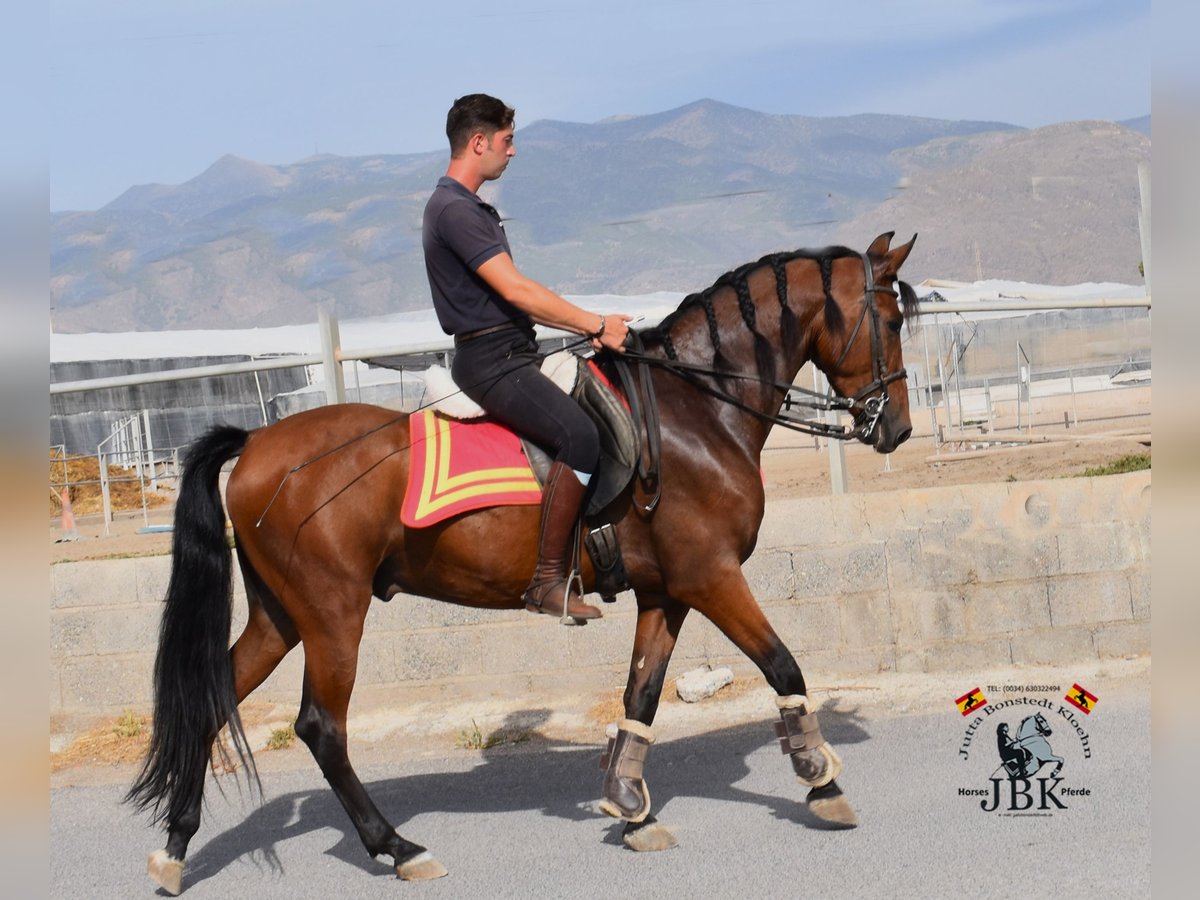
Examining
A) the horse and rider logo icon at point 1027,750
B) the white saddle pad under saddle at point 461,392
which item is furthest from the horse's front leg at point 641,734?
the horse and rider logo icon at point 1027,750

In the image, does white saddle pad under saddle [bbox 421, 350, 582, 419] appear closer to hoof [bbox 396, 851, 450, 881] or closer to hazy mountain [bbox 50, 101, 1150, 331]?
hazy mountain [bbox 50, 101, 1150, 331]

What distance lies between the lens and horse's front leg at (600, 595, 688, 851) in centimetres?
514

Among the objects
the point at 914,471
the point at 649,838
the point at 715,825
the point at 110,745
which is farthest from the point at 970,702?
the point at 914,471

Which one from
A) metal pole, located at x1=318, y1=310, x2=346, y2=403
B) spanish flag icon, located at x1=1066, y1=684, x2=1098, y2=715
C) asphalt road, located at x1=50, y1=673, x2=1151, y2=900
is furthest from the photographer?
metal pole, located at x1=318, y1=310, x2=346, y2=403

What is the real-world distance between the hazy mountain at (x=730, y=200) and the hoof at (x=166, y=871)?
2.37 metres

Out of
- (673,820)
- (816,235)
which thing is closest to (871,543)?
(816,235)

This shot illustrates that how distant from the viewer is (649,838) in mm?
5125

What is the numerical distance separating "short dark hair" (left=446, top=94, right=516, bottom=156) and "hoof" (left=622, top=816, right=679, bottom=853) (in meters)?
3.05

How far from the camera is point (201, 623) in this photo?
535cm

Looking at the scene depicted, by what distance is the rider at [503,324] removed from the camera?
5043mm

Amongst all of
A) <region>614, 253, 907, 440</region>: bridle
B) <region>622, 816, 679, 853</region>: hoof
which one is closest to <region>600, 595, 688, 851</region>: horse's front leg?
<region>622, 816, 679, 853</region>: hoof

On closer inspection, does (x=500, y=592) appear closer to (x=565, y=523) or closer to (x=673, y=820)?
(x=565, y=523)

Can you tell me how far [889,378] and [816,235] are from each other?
105 inches

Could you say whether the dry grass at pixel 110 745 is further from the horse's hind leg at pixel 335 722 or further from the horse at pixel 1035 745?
the horse at pixel 1035 745
